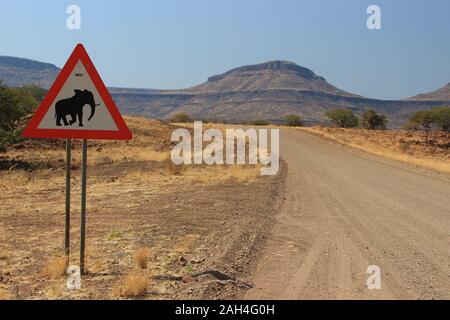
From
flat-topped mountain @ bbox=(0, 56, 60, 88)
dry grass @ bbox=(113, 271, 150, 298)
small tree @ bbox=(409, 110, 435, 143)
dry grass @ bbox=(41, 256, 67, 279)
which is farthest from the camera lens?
flat-topped mountain @ bbox=(0, 56, 60, 88)

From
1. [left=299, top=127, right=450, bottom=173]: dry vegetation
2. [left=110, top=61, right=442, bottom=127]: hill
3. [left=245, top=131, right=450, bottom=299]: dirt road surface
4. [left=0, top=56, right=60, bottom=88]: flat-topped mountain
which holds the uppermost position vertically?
[left=0, top=56, right=60, bottom=88]: flat-topped mountain

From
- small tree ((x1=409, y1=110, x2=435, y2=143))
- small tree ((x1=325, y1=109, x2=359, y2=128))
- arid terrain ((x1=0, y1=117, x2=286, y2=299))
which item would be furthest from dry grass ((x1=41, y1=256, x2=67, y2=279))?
small tree ((x1=325, y1=109, x2=359, y2=128))

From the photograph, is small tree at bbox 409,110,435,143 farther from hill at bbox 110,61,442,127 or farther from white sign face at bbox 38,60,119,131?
hill at bbox 110,61,442,127

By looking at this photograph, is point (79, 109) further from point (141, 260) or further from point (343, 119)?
point (343, 119)

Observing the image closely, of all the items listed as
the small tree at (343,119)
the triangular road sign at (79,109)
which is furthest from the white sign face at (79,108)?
the small tree at (343,119)

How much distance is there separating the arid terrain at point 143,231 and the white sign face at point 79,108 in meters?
1.75

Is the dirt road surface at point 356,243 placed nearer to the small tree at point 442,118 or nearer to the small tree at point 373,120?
the small tree at point 442,118

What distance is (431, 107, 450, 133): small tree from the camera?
70.1 metres

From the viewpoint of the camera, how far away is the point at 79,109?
6164 millimetres

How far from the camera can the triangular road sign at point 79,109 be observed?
621cm

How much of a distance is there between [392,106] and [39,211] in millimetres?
188381

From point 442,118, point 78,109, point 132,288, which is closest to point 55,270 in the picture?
point 132,288

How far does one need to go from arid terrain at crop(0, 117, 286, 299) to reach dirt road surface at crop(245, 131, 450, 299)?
45 centimetres

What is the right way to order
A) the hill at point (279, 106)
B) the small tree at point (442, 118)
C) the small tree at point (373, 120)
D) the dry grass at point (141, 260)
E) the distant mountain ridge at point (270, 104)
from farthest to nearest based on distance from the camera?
the distant mountain ridge at point (270, 104)
the hill at point (279, 106)
the small tree at point (373, 120)
the small tree at point (442, 118)
the dry grass at point (141, 260)
